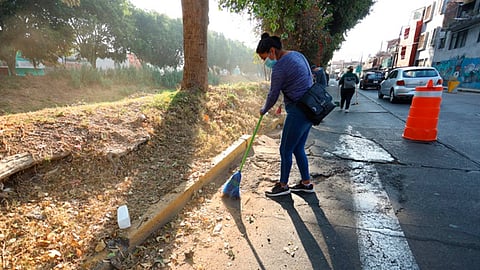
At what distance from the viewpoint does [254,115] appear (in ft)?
21.6

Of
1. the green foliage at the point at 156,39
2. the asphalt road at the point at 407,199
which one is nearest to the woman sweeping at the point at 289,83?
the asphalt road at the point at 407,199

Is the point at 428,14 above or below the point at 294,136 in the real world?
above

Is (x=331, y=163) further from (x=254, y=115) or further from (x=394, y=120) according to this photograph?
(x=394, y=120)

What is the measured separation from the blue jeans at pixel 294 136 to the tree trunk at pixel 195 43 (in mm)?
3683

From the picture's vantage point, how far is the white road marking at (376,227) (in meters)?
1.94

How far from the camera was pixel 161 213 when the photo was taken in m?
2.35

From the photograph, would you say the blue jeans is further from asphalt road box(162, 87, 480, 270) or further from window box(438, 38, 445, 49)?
window box(438, 38, 445, 49)

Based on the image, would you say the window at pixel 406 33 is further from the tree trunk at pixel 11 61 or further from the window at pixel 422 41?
the tree trunk at pixel 11 61

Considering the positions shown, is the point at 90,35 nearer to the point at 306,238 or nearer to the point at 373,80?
the point at 306,238

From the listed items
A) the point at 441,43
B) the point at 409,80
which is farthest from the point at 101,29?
the point at 441,43

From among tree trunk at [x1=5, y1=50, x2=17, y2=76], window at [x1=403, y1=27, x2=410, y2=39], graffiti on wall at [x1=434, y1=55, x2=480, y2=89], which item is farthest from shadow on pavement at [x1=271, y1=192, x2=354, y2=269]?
window at [x1=403, y1=27, x2=410, y2=39]

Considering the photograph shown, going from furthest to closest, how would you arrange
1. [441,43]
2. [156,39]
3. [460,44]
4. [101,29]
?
[441,43]
[156,39]
[460,44]
[101,29]

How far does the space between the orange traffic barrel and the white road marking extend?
6.97 feet

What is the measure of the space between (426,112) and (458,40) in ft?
96.1
